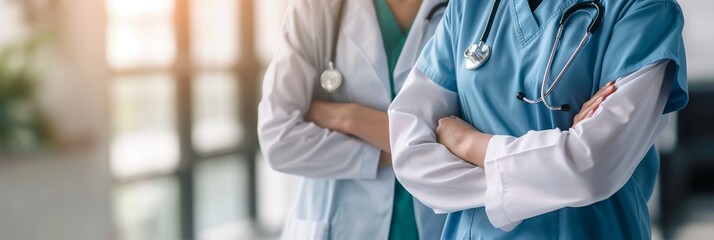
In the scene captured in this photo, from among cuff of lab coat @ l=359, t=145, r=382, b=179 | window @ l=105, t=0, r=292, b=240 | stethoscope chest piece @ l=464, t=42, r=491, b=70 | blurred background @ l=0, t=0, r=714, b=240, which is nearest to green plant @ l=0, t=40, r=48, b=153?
blurred background @ l=0, t=0, r=714, b=240

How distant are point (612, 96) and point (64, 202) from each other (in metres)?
2.42

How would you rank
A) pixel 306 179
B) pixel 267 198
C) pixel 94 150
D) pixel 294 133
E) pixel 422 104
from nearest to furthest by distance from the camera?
pixel 422 104, pixel 294 133, pixel 306 179, pixel 94 150, pixel 267 198

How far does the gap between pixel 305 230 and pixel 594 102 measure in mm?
841

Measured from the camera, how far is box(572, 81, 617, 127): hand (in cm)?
108

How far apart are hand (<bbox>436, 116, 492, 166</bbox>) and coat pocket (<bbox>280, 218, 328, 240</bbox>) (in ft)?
1.72

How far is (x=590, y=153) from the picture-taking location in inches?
41.8

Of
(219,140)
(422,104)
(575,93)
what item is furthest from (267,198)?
(575,93)

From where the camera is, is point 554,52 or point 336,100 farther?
point 336,100

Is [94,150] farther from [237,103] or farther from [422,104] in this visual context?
[422,104]

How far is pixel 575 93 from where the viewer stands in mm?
1133

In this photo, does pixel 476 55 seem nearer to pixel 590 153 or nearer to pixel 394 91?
pixel 590 153

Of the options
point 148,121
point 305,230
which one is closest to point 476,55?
point 305,230

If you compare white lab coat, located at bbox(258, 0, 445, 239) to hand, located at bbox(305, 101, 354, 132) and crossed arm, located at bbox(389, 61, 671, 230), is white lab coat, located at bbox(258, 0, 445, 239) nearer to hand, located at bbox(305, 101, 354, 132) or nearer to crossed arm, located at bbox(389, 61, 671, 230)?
hand, located at bbox(305, 101, 354, 132)

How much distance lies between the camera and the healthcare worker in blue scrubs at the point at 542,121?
1.07 metres
